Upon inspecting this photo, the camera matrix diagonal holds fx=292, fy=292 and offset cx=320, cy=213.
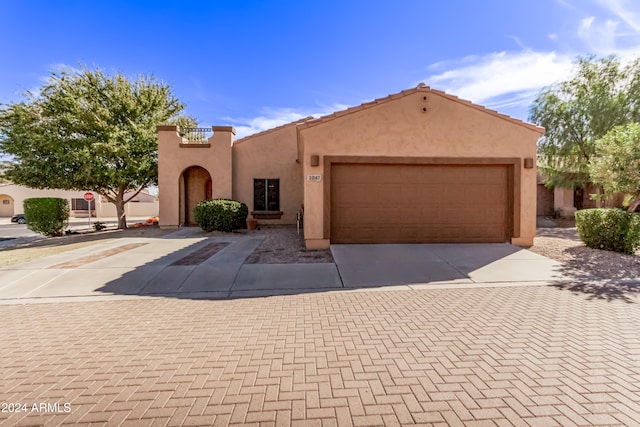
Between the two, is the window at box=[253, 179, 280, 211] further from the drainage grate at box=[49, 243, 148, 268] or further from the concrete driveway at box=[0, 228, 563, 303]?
the concrete driveway at box=[0, 228, 563, 303]

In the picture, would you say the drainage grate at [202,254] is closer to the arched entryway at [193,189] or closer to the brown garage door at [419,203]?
the brown garage door at [419,203]

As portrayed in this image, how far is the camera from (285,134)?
15.3 meters

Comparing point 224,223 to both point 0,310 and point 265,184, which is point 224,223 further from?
point 0,310

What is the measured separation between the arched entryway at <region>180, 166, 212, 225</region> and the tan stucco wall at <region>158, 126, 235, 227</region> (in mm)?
879

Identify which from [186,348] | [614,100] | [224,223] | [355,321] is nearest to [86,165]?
[224,223]

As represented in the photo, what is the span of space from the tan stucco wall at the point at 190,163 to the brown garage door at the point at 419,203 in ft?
25.5

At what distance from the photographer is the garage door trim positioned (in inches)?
357

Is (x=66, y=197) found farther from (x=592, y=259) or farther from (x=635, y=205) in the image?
(x=635, y=205)

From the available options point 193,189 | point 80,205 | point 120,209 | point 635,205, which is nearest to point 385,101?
point 635,205

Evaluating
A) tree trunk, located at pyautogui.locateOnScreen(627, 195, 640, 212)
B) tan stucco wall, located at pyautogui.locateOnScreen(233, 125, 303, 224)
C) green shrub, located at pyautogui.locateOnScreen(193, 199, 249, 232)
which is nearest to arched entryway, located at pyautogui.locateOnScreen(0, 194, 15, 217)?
tan stucco wall, located at pyautogui.locateOnScreen(233, 125, 303, 224)

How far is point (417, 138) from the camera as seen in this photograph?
363 inches

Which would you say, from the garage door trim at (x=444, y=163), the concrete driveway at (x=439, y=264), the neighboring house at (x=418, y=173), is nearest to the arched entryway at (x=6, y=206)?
the neighboring house at (x=418, y=173)

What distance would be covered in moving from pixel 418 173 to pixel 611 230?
568cm

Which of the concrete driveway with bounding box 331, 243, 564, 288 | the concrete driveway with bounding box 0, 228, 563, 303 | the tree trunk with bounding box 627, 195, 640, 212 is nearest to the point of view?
the concrete driveway with bounding box 0, 228, 563, 303
